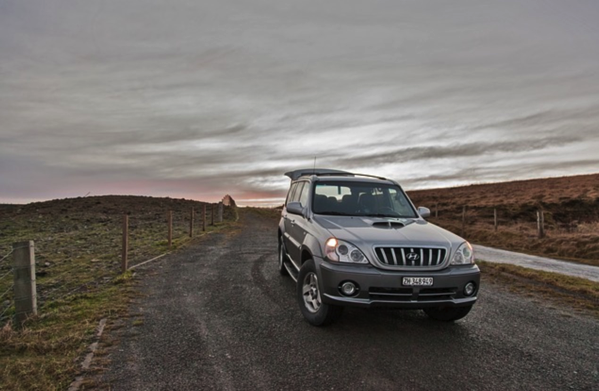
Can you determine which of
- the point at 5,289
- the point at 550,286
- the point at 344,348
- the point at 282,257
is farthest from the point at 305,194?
the point at 5,289

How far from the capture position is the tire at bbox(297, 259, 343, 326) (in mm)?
4852

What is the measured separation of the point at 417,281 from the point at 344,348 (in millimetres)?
1153

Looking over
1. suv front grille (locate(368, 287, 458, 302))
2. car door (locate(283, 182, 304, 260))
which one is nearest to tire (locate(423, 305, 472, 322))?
suv front grille (locate(368, 287, 458, 302))

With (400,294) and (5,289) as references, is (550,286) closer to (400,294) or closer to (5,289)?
(400,294)

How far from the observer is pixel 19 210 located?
36406mm

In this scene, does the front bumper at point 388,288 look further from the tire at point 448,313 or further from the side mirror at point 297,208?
the side mirror at point 297,208

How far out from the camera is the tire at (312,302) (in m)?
4.85

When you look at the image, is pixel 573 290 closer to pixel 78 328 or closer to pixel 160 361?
pixel 160 361

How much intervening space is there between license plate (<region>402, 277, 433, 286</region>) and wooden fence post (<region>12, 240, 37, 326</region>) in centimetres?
517

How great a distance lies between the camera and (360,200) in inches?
247

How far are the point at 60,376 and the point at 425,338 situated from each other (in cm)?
405

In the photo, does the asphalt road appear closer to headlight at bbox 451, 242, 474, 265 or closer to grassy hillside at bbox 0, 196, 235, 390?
grassy hillside at bbox 0, 196, 235, 390

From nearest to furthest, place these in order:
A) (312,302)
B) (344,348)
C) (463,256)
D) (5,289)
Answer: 1. (344,348)
2. (463,256)
3. (312,302)
4. (5,289)

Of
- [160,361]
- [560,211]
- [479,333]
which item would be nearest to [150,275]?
[160,361]
